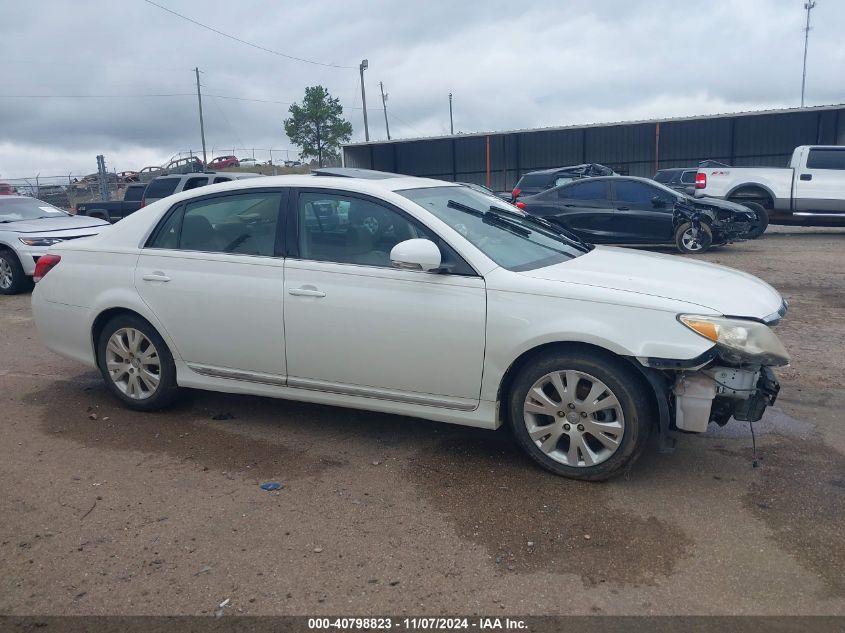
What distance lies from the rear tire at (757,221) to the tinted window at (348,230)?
11.1 metres

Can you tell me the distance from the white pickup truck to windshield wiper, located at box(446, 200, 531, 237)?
40.8 feet

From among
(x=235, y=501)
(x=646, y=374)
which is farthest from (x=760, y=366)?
(x=235, y=501)

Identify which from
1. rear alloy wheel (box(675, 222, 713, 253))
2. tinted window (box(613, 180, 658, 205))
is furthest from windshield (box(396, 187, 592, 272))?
rear alloy wheel (box(675, 222, 713, 253))

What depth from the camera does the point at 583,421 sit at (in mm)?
4016

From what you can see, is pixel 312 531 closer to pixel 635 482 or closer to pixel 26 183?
pixel 635 482

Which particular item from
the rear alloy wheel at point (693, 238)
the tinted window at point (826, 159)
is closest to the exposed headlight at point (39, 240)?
the rear alloy wheel at point (693, 238)

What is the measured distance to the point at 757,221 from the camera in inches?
555

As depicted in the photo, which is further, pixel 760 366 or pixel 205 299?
pixel 205 299

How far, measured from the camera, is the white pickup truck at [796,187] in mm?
15852

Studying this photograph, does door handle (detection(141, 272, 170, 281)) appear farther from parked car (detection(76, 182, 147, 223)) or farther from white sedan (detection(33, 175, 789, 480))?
parked car (detection(76, 182, 147, 223))

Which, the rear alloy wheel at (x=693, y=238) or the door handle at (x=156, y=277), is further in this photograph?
the rear alloy wheel at (x=693, y=238)

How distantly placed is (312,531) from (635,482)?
5.78 ft

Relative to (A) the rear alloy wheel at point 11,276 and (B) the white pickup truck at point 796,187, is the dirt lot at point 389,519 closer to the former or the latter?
(A) the rear alloy wheel at point 11,276

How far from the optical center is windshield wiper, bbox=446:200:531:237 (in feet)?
16.0
